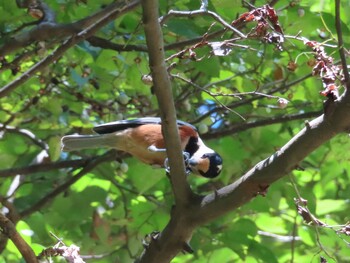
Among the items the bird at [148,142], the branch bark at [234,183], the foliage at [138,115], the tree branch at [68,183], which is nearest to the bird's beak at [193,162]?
the bird at [148,142]

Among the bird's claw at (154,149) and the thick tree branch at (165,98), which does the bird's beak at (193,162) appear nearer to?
the bird's claw at (154,149)

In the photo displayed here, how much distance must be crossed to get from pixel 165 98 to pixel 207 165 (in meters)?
1.15

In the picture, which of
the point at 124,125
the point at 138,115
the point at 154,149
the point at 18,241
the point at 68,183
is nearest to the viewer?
the point at 18,241

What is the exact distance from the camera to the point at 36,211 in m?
3.74

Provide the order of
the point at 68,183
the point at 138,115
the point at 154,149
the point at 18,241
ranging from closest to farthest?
the point at 18,241 → the point at 154,149 → the point at 68,183 → the point at 138,115

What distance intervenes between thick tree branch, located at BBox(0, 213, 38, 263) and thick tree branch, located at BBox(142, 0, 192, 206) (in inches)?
17.1

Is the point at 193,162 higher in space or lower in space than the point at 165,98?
lower

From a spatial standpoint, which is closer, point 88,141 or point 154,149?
point 154,149

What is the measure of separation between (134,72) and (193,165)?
59cm

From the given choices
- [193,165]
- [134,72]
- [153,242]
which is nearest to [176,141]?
[153,242]

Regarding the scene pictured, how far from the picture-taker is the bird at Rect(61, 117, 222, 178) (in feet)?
10.1

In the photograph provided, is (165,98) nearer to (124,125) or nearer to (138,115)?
(124,125)

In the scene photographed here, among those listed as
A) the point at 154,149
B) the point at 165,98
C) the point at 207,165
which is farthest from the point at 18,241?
the point at 207,165

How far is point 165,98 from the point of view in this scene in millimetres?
1947
